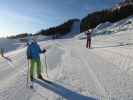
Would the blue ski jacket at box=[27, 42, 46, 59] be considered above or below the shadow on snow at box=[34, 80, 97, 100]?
above

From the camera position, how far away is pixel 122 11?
97.9m

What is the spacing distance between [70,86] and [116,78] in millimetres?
2007

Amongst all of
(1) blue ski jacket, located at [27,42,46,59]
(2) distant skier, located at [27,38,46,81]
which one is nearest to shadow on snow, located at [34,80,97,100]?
(2) distant skier, located at [27,38,46,81]

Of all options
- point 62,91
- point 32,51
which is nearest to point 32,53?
point 32,51

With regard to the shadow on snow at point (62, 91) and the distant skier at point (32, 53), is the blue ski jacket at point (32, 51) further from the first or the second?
the shadow on snow at point (62, 91)

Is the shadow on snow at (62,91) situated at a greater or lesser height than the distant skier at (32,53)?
lesser

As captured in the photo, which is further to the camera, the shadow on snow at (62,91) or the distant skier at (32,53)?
the distant skier at (32,53)

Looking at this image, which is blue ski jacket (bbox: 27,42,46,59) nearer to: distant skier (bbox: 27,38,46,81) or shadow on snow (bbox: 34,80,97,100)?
distant skier (bbox: 27,38,46,81)

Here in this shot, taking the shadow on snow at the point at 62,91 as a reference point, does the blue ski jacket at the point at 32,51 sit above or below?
above

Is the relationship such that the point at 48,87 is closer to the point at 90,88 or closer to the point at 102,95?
the point at 90,88

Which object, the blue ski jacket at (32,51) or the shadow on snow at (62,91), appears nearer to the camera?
the shadow on snow at (62,91)

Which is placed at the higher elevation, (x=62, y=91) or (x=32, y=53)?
(x=32, y=53)

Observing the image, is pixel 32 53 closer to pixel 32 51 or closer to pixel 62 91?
pixel 32 51

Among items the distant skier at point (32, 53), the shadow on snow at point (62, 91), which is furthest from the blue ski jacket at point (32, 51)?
the shadow on snow at point (62, 91)
